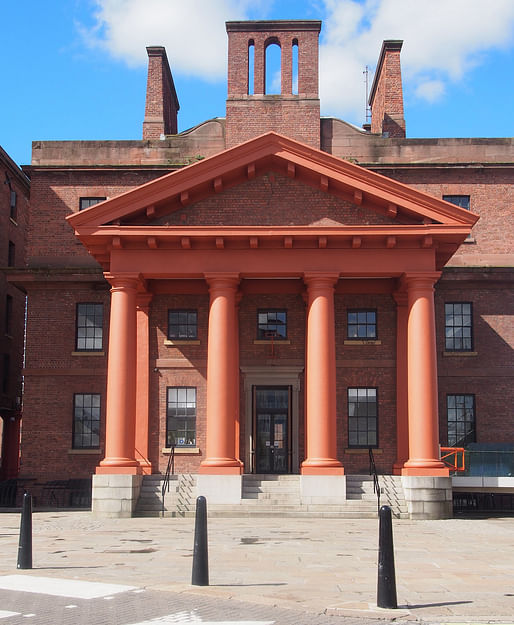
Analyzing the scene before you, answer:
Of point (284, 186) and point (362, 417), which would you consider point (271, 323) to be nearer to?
point (362, 417)

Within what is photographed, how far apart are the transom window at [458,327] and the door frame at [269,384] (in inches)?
221

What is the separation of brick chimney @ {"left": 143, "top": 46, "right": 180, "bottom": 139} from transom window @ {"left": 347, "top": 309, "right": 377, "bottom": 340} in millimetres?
11078

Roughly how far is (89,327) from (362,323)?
9855 mm

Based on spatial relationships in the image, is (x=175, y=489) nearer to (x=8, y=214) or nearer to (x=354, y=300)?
(x=354, y=300)

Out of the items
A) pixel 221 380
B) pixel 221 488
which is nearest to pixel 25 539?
pixel 221 488

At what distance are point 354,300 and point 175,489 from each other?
9.04m

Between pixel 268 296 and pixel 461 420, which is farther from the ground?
pixel 268 296

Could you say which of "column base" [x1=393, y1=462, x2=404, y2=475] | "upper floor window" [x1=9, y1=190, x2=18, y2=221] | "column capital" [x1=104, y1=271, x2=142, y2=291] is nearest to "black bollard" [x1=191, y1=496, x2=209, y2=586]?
"column capital" [x1=104, y1=271, x2=142, y2=291]

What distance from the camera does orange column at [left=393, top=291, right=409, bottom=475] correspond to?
91.5 ft

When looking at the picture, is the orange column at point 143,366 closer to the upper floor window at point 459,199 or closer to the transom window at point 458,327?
the transom window at point 458,327

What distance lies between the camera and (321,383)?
24.5 meters

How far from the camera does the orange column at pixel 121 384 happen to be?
80.4ft

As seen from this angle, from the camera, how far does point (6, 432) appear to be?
41.0m

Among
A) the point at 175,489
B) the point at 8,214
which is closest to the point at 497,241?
the point at 175,489
